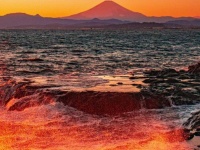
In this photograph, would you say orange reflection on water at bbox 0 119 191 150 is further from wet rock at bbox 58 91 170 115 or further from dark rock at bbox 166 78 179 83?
dark rock at bbox 166 78 179 83

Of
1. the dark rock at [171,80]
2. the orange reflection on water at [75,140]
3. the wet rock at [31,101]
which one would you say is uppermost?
the orange reflection on water at [75,140]

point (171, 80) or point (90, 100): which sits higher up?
point (90, 100)

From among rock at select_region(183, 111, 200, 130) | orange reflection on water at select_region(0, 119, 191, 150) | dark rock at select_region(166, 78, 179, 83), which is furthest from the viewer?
dark rock at select_region(166, 78, 179, 83)

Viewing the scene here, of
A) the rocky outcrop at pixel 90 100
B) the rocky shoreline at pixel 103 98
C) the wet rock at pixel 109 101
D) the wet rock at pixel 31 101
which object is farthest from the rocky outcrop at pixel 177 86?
the wet rock at pixel 31 101

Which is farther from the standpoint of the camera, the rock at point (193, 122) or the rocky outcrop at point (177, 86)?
the rocky outcrop at point (177, 86)

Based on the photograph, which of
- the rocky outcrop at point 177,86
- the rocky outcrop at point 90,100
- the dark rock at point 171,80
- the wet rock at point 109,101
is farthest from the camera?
the dark rock at point 171,80

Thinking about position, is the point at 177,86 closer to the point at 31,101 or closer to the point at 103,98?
the point at 103,98

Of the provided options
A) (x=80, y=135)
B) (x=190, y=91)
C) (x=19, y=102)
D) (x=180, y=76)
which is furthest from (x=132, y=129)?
(x=180, y=76)

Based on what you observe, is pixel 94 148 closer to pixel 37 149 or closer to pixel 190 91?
pixel 37 149

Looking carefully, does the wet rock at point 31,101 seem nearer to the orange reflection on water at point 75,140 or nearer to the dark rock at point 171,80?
the orange reflection on water at point 75,140

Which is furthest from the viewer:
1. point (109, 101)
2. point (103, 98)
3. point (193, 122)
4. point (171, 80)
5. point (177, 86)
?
point (171, 80)

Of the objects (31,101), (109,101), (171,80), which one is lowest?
(171,80)

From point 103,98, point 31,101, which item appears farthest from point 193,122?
point 31,101

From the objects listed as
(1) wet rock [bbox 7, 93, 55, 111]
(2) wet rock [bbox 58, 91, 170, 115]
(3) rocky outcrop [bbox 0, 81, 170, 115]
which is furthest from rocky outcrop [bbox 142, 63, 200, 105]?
(1) wet rock [bbox 7, 93, 55, 111]
